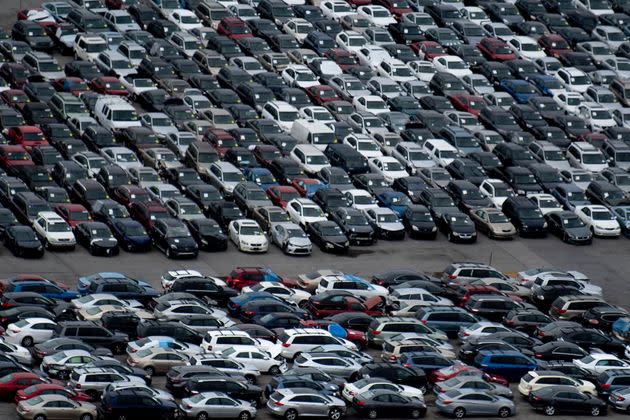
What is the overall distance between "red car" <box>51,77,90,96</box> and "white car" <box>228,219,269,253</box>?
1848cm

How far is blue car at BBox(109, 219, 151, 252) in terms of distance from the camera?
9281 centimetres

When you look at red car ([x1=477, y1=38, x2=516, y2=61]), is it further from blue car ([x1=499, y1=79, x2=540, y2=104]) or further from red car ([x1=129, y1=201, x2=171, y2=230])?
red car ([x1=129, y1=201, x2=171, y2=230])

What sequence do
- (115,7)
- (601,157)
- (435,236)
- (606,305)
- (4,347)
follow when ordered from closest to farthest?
(4,347), (606,305), (435,236), (601,157), (115,7)

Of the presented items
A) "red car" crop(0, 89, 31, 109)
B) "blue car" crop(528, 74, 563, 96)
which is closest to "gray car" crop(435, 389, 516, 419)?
"red car" crop(0, 89, 31, 109)

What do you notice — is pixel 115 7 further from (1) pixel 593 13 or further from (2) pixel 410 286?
(2) pixel 410 286

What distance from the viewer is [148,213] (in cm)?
9488

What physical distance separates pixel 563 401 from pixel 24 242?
26310 millimetres

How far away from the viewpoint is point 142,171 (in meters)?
99.4

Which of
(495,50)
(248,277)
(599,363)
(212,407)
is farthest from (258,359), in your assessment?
(495,50)

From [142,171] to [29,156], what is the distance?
561 cm

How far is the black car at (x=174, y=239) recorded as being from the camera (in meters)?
92.4

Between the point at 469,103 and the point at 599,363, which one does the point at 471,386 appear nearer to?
the point at 599,363

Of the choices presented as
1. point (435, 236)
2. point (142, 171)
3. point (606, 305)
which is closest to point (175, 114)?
point (142, 171)

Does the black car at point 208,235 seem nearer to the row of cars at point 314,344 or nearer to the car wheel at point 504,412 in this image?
the row of cars at point 314,344
